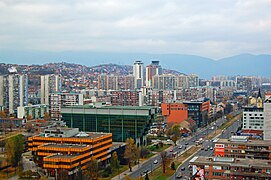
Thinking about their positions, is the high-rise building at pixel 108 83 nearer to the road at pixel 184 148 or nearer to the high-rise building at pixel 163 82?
the high-rise building at pixel 163 82

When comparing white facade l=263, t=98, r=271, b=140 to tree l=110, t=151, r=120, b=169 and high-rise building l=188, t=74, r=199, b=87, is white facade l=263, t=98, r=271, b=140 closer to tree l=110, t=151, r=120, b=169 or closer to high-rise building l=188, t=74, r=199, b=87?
tree l=110, t=151, r=120, b=169

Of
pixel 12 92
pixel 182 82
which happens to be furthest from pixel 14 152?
pixel 182 82

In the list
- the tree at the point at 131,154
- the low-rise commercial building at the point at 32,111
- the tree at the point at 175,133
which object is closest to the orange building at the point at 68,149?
the tree at the point at 131,154

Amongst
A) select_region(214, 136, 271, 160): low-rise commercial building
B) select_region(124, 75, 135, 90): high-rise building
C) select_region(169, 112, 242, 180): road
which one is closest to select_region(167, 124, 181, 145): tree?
select_region(169, 112, 242, 180): road

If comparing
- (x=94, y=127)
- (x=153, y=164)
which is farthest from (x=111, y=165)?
(x=94, y=127)

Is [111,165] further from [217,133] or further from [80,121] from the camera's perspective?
[217,133]
